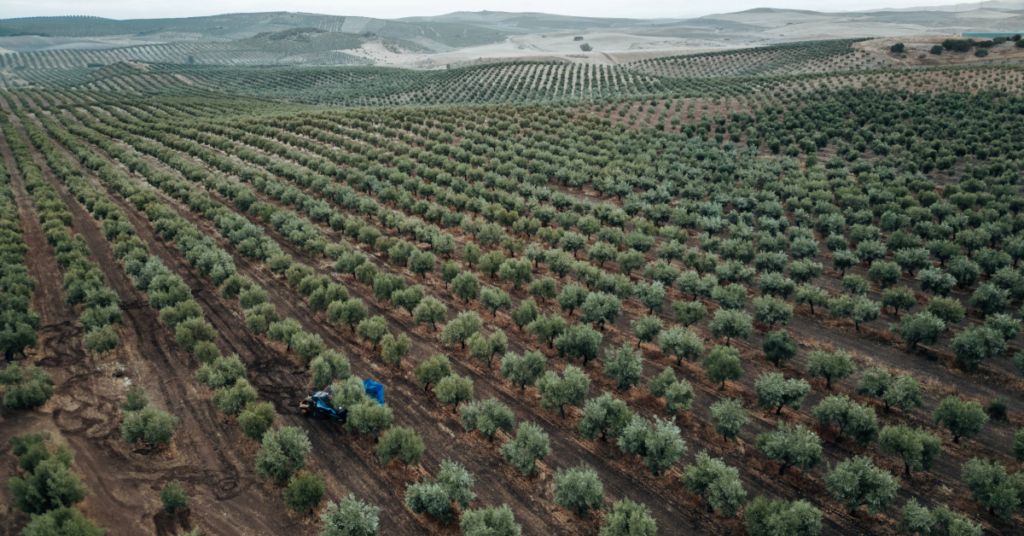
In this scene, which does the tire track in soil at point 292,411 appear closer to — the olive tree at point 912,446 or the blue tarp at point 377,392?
the blue tarp at point 377,392

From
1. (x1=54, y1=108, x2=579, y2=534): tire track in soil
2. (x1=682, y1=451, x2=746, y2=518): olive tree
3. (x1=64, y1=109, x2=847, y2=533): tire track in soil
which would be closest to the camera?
(x1=682, y1=451, x2=746, y2=518): olive tree

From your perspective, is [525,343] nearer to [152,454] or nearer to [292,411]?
[292,411]

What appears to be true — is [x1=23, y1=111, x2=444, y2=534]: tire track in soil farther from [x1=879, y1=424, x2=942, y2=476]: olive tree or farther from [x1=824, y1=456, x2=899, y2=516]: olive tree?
[x1=879, y1=424, x2=942, y2=476]: olive tree

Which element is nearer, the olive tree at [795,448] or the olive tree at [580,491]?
the olive tree at [580,491]

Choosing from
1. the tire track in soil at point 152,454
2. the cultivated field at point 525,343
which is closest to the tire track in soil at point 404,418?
the cultivated field at point 525,343

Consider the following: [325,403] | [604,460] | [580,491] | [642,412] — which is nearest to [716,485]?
[604,460]

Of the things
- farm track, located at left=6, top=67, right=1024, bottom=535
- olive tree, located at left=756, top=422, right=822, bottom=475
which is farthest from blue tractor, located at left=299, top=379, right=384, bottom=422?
olive tree, located at left=756, top=422, right=822, bottom=475

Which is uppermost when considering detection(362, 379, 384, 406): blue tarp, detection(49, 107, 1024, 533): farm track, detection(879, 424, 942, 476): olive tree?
detection(362, 379, 384, 406): blue tarp
